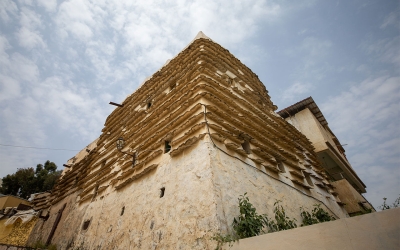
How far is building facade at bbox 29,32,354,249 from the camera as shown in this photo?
514cm

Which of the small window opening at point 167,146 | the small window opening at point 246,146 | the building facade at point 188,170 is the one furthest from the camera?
the small window opening at point 167,146

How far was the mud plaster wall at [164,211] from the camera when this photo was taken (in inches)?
183

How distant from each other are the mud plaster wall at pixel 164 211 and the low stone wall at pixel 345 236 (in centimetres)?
124

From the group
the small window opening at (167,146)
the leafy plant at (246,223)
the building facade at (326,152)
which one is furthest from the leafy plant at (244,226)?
the building facade at (326,152)

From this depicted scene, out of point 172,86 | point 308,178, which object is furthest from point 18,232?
point 308,178

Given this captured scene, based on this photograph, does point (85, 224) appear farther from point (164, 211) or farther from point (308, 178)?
point (308, 178)

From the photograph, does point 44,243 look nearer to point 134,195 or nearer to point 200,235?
point 134,195

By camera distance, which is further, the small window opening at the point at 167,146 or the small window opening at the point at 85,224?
the small window opening at the point at 85,224

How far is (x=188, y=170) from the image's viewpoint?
5770mm

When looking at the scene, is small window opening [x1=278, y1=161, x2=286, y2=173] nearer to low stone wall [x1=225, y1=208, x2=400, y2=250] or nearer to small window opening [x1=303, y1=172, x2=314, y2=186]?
small window opening [x1=303, y1=172, x2=314, y2=186]

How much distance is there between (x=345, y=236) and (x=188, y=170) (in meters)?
3.70

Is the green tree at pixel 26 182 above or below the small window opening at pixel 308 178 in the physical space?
above

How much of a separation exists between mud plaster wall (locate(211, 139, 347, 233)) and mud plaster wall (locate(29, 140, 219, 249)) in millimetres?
261

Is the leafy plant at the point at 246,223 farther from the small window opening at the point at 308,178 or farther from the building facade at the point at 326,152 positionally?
the building facade at the point at 326,152
